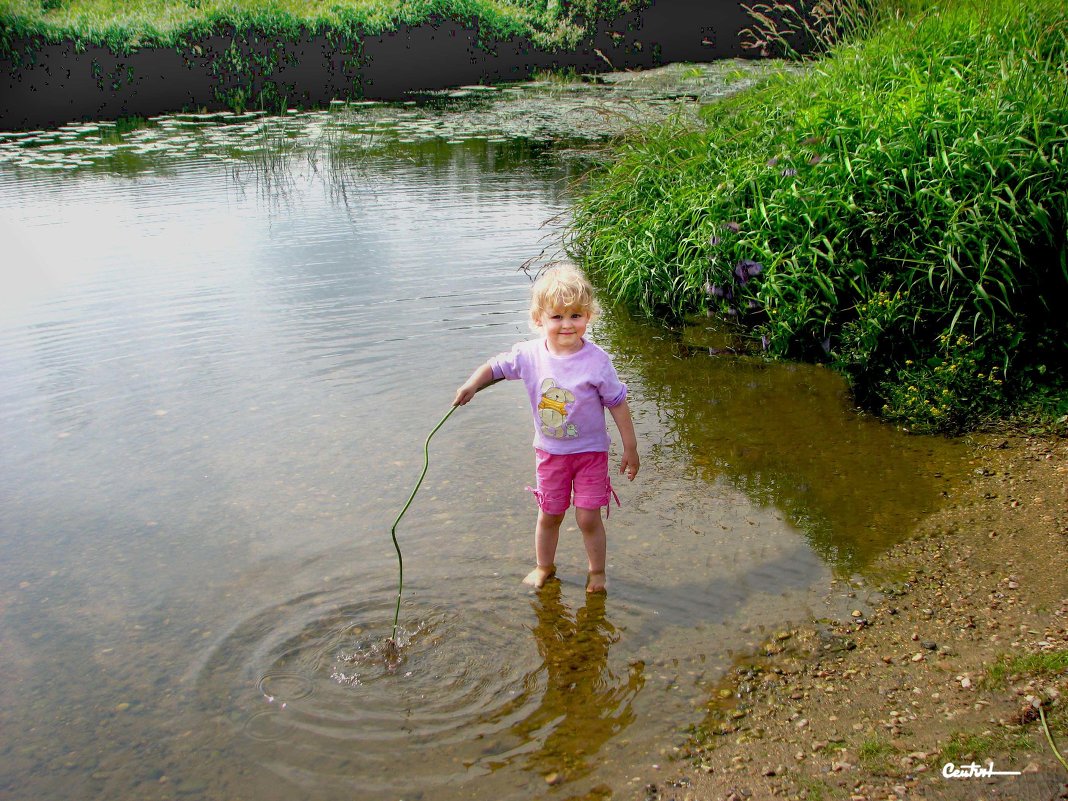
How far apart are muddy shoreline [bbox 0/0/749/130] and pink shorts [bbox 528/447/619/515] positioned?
52.7 feet

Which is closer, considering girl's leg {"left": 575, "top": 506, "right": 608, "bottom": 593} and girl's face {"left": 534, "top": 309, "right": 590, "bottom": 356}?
girl's face {"left": 534, "top": 309, "right": 590, "bottom": 356}

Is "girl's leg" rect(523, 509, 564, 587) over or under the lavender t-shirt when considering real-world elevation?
under

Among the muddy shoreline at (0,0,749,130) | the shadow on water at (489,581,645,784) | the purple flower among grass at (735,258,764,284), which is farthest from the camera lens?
the muddy shoreline at (0,0,749,130)

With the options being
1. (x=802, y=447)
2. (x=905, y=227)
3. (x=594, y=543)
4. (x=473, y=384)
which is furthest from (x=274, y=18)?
(x=594, y=543)

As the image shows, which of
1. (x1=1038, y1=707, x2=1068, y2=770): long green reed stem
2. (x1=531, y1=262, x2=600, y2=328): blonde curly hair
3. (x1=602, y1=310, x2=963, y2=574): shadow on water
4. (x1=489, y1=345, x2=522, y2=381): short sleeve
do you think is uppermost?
(x1=531, y1=262, x2=600, y2=328): blonde curly hair

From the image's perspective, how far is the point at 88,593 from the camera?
157 inches

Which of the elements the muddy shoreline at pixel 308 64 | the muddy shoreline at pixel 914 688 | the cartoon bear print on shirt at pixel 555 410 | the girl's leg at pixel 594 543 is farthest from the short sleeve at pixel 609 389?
the muddy shoreline at pixel 308 64

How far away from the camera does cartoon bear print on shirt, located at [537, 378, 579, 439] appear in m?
3.73

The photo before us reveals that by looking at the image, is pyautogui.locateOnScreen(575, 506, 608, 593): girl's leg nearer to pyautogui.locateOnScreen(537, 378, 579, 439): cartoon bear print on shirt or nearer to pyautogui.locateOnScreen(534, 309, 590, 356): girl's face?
pyautogui.locateOnScreen(537, 378, 579, 439): cartoon bear print on shirt

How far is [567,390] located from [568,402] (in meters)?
0.05

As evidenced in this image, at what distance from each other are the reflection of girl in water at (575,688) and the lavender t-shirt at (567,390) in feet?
2.11

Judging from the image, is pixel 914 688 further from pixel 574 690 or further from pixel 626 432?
pixel 626 432

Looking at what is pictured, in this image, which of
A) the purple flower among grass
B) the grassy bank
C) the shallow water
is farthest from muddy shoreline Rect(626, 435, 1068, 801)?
the purple flower among grass

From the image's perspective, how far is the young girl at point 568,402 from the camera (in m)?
3.66
